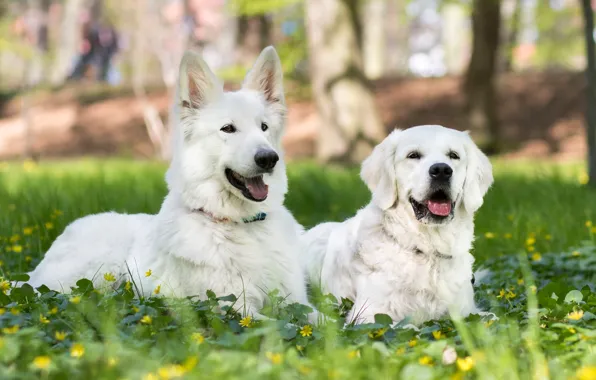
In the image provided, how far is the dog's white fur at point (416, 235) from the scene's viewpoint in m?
4.48

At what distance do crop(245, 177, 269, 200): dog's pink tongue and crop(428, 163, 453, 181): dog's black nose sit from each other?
940 mm

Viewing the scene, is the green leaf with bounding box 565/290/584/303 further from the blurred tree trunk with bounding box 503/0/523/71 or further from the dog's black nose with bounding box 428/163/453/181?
the blurred tree trunk with bounding box 503/0/523/71

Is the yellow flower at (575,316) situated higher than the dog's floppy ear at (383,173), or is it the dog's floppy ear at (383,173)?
the dog's floppy ear at (383,173)

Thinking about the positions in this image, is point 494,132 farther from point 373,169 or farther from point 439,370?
point 439,370

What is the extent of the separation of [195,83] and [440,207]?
159cm

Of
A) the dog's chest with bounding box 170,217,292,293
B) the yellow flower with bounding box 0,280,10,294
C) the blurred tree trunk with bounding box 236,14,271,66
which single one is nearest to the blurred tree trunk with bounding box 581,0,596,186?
the dog's chest with bounding box 170,217,292,293

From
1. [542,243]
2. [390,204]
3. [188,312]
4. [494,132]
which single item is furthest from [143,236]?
[494,132]

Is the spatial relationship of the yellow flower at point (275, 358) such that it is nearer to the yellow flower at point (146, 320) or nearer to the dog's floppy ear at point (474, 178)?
the yellow flower at point (146, 320)

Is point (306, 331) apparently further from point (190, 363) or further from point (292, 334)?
point (190, 363)

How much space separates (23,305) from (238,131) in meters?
1.49

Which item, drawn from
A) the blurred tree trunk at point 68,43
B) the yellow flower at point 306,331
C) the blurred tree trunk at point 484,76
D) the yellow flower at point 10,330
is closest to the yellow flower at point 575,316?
the yellow flower at point 306,331

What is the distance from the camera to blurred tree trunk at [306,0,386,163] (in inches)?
484

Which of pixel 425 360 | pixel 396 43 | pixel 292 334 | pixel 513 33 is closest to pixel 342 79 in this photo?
pixel 292 334

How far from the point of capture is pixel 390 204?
4566 mm
